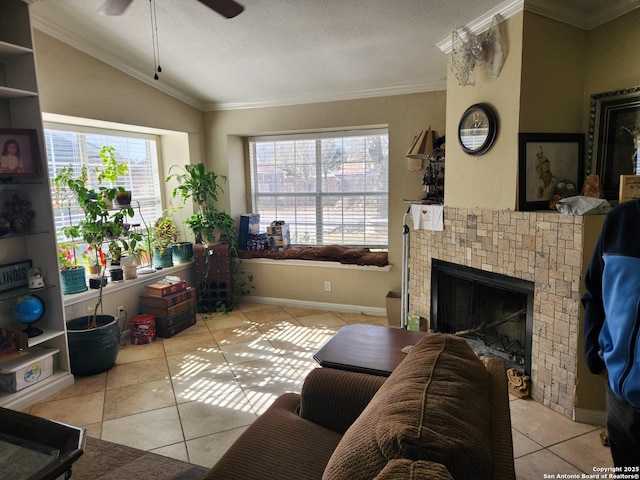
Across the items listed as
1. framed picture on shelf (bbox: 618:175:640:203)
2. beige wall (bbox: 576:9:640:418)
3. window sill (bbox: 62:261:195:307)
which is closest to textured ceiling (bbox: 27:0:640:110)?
beige wall (bbox: 576:9:640:418)

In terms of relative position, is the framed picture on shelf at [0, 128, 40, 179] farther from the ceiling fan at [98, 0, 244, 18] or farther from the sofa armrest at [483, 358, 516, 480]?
the sofa armrest at [483, 358, 516, 480]

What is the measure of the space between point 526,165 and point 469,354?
178 cm

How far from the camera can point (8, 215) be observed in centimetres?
282

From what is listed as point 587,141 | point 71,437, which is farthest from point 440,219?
point 71,437

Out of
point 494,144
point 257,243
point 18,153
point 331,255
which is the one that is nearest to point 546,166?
point 494,144

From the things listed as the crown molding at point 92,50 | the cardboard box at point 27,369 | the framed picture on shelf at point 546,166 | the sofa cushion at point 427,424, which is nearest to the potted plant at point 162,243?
→ the crown molding at point 92,50

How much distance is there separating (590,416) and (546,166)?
62.3 inches

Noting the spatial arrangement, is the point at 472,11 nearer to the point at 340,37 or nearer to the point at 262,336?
the point at 340,37

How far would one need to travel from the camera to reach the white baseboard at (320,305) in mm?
4441

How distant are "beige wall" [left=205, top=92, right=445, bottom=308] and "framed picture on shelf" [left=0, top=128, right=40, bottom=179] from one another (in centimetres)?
220

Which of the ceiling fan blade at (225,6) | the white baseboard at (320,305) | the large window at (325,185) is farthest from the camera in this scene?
the large window at (325,185)

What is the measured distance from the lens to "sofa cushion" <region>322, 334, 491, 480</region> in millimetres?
856

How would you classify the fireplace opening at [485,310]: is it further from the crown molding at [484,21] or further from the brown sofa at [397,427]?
the crown molding at [484,21]

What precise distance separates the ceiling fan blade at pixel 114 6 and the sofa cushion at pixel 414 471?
240 cm
